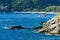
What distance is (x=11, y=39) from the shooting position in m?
63.0

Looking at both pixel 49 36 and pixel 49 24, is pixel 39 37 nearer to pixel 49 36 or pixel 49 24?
pixel 49 36

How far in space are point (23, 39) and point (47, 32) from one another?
292 inches

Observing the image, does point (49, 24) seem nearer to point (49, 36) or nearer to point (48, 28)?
point (48, 28)

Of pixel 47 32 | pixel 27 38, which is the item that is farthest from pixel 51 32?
pixel 27 38

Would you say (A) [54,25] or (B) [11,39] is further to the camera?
(A) [54,25]

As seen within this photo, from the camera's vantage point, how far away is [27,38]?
210 ft

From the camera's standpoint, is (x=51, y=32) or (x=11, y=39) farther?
(x=51, y=32)

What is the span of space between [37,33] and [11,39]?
297 inches

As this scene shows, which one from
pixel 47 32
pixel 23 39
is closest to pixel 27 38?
pixel 23 39

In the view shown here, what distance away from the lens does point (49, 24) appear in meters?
71.1

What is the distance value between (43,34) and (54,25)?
268 centimetres

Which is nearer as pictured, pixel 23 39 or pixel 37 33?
pixel 23 39

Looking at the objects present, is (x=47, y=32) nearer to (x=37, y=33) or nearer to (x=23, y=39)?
(x=37, y=33)

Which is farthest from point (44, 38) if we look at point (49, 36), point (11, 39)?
point (11, 39)
